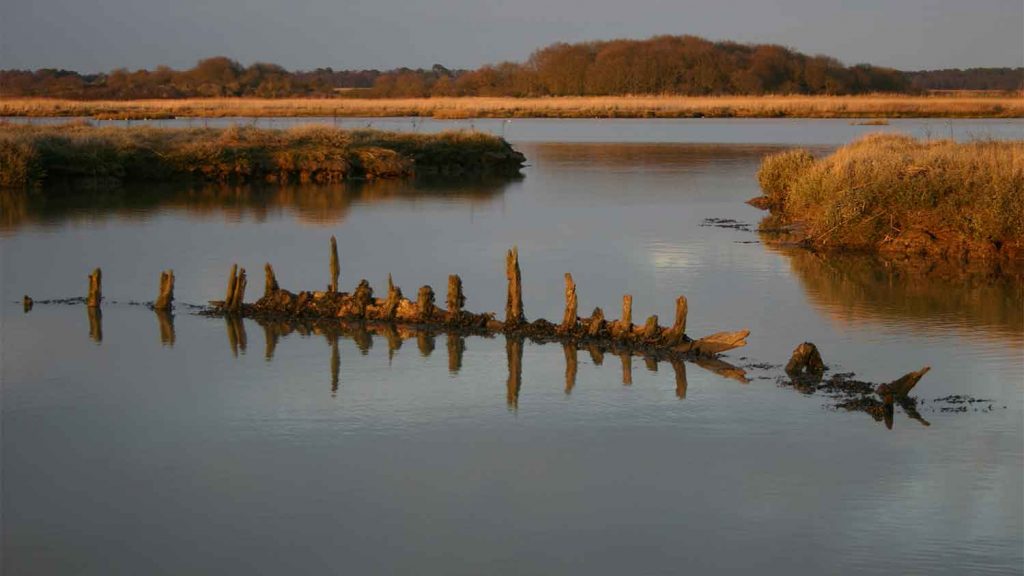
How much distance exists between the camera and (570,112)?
6812 centimetres

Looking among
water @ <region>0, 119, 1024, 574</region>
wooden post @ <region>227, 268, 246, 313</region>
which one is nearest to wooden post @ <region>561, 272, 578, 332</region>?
water @ <region>0, 119, 1024, 574</region>

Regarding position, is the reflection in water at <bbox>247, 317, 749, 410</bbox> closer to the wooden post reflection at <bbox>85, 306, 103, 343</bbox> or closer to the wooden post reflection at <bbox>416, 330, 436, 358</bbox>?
the wooden post reflection at <bbox>416, 330, 436, 358</bbox>

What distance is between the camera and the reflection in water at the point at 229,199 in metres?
22.1

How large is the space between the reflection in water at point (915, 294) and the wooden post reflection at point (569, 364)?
322 centimetres

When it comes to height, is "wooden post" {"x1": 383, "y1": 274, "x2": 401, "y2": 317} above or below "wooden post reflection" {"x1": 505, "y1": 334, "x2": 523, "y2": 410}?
above

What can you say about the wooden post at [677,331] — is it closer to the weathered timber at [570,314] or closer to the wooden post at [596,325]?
the wooden post at [596,325]

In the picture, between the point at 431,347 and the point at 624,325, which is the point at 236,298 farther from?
the point at 624,325

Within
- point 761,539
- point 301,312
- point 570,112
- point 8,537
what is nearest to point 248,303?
point 301,312

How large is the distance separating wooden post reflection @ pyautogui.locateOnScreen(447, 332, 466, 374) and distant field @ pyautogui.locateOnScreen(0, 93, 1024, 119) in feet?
134

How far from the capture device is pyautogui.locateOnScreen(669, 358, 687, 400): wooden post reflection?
10.4 meters

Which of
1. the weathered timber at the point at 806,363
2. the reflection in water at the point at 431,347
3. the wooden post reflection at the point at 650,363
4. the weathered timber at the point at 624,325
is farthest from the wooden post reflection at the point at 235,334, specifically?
the weathered timber at the point at 806,363

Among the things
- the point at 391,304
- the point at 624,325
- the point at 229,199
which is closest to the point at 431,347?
the point at 391,304

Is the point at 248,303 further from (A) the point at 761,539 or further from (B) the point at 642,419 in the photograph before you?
(A) the point at 761,539

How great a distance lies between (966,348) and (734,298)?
2.89m
